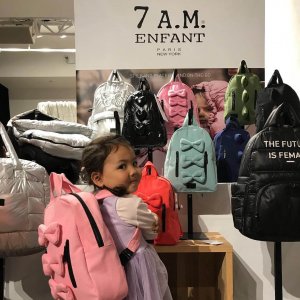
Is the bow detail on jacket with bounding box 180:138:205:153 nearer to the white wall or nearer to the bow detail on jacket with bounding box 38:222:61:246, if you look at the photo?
the white wall

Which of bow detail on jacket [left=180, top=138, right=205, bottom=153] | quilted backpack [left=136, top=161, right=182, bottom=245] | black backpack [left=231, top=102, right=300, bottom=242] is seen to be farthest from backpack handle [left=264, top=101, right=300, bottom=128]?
quilted backpack [left=136, top=161, right=182, bottom=245]

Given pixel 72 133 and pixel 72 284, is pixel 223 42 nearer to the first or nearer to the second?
pixel 72 133

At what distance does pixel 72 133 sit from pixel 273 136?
1.01 m

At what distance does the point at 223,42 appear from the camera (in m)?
3.31

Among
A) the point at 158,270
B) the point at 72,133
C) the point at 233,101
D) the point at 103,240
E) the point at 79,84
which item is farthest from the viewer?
the point at 79,84

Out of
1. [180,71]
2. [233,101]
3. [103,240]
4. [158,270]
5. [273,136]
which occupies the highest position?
[180,71]

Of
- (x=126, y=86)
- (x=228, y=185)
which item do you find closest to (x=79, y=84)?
(x=126, y=86)

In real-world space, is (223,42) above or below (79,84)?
above

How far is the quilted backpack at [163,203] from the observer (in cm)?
220

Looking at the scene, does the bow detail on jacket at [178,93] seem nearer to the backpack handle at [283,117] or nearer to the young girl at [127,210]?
the backpack handle at [283,117]

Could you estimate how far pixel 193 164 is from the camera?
7.77ft

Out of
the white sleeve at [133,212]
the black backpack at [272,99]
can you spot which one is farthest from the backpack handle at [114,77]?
the white sleeve at [133,212]

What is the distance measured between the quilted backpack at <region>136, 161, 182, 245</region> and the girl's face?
563mm

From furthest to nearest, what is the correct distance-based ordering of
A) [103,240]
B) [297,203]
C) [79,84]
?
Result: 1. [79,84]
2. [297,203]
3. [103,240]
